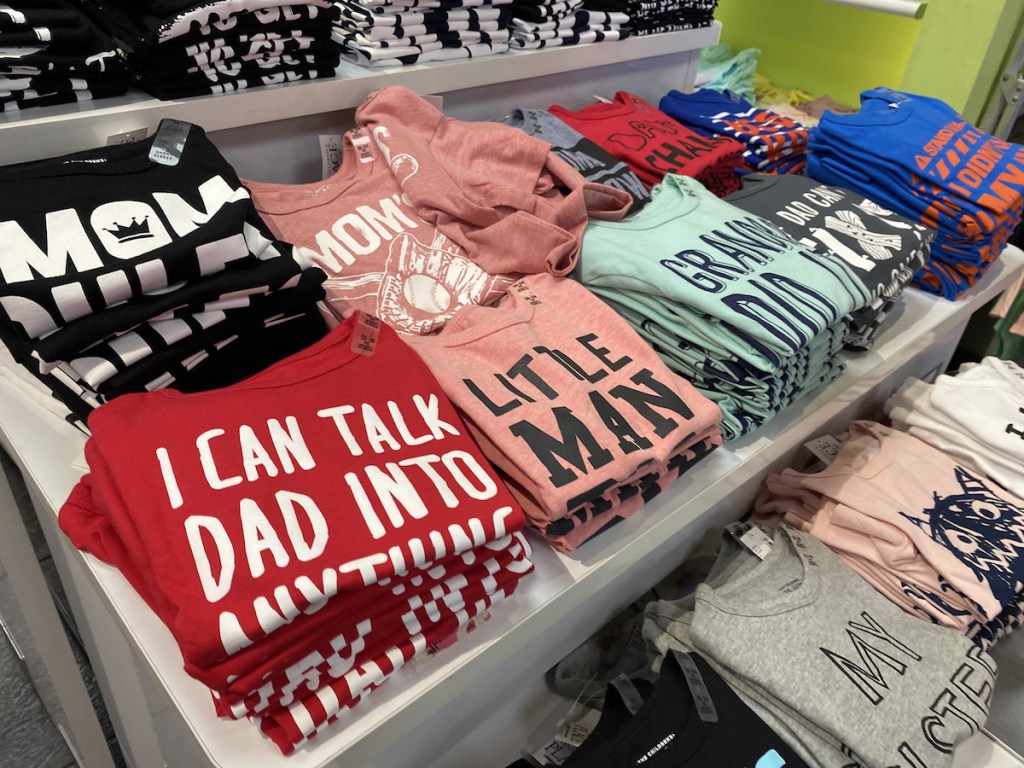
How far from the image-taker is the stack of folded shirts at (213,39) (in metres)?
0.82

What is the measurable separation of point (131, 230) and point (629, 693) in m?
0.76

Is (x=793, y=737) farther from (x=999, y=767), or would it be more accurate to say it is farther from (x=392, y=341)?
(x=392, y=341)

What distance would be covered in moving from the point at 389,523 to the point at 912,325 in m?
1.00

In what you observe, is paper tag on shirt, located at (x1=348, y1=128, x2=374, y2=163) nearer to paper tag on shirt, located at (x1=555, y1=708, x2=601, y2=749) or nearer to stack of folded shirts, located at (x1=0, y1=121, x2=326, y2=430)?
stack of folded shirts, located at (x1=0, y1=121, x2=326, y2=430)

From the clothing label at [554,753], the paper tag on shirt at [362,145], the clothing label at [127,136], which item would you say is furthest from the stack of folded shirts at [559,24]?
the clothing label at [554,753]

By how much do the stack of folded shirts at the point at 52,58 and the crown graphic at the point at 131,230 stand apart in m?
0.26

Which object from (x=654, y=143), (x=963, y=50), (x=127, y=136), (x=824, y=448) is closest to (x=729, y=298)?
(x=824, y=448)

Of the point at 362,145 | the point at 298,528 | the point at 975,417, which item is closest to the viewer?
the point at 298,528

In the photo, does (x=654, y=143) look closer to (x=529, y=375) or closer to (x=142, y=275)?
(x=529, y=375)

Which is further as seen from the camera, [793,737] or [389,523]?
[793,737]

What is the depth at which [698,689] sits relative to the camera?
830mm

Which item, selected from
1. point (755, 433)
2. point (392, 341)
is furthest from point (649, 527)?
point (392, 341)

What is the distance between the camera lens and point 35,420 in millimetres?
760

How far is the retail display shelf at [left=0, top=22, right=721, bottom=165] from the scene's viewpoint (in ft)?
2.63
